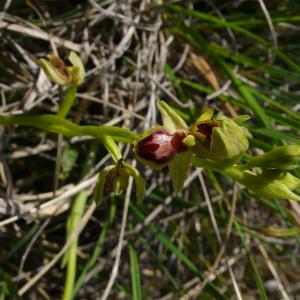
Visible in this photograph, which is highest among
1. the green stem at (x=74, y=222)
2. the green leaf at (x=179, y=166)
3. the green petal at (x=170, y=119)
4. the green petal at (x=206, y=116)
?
the green petal at (x=206, y=116)

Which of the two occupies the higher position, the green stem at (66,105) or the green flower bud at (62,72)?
the green flower bud at (62,72)

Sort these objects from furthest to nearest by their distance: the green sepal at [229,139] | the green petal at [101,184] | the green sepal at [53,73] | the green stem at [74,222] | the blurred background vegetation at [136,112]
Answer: the blurred background vegetation at [136,112] → the green stem at [74,222] → the green sepal at [53,73] → the green petal at [101,184] → the green sepal at [229,139]

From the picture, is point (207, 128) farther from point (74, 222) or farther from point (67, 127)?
point (74, 222)

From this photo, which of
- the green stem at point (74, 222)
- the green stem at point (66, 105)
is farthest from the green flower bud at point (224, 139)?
the green stem at point (74, 222)

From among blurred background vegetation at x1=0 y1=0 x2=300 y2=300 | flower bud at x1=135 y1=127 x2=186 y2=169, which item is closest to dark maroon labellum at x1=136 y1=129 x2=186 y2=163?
flower bud at x1=135 y1=127 x2=186 y2=169

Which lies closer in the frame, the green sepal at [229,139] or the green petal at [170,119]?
A: the green sepal at [229,139]

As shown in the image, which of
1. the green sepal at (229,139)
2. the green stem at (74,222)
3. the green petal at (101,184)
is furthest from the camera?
the green stem at (74,222)

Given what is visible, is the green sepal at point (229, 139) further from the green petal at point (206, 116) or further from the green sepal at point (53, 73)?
the green sepal at point (53, 73)
